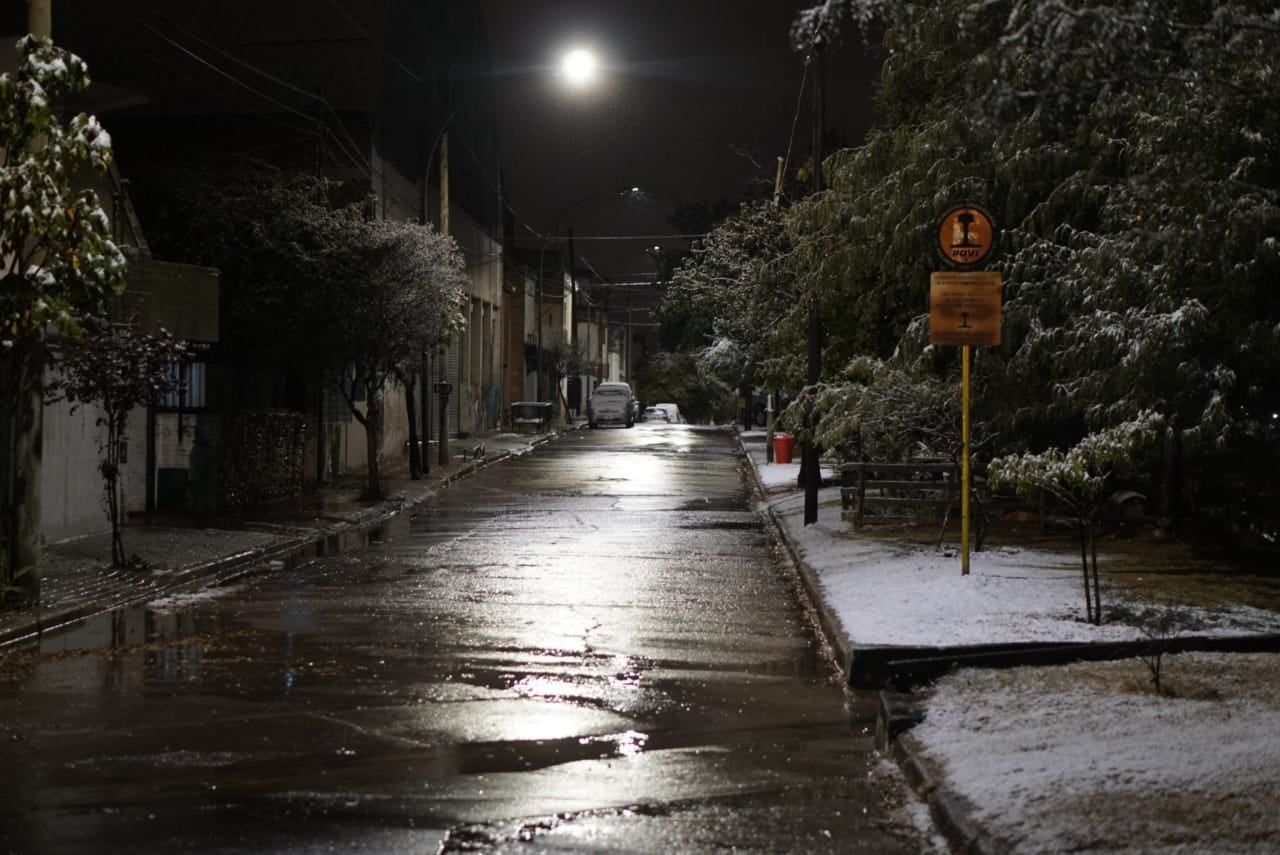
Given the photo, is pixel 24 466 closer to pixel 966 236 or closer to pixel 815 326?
pixel 966 236

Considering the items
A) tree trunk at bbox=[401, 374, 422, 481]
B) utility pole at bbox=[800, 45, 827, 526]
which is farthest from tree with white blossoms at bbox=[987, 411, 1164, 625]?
tree trunk at bbox=[401, 374, 422, 481]

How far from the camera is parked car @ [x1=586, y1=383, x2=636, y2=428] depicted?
65.3 meters

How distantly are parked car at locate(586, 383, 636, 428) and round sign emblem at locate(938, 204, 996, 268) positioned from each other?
51694mm

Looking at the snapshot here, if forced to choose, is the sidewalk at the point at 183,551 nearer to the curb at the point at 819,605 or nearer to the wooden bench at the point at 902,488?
the curb at the point at 819,605

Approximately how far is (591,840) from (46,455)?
1357 cm

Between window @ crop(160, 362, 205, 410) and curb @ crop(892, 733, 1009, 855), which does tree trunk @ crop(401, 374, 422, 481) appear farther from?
curb @ crop(892, 733, 1009, 855)

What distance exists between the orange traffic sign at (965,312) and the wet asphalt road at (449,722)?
9.23 feet

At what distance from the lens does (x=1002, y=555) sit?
15750 mm

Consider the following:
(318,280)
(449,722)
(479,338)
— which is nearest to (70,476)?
(318,280)

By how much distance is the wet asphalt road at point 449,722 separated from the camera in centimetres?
642

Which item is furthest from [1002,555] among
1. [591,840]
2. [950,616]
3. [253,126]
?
[253,126]

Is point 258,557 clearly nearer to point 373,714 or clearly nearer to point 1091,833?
point 373,714

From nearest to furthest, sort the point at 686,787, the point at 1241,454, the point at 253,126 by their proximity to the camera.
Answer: the point at 686,787
the point at 1241,454
the point at 253,126

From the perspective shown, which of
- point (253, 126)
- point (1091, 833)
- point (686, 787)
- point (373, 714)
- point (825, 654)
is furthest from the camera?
point (253, 126)
